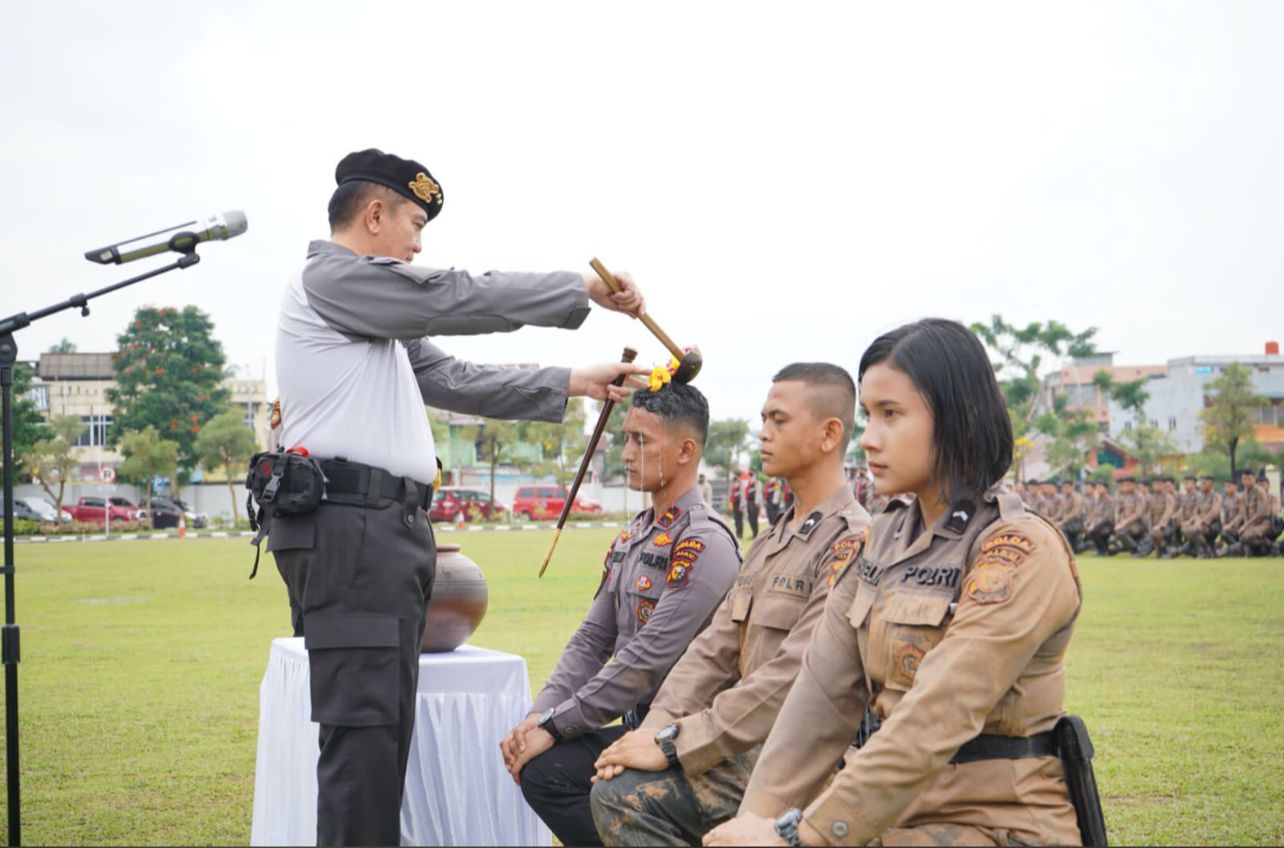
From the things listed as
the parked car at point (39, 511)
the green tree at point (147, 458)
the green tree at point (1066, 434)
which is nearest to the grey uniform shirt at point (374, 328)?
the parked car at point (39, 511)

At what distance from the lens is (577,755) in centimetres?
379

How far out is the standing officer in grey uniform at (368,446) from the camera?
130 inches

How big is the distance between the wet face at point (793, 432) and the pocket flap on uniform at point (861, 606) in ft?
3.99

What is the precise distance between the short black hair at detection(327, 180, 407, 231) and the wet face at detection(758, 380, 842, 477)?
1311 mm

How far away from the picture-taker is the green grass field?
5367mm

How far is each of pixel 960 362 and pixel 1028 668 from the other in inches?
23.8

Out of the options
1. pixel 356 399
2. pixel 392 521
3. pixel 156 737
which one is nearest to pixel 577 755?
pixel 392 521

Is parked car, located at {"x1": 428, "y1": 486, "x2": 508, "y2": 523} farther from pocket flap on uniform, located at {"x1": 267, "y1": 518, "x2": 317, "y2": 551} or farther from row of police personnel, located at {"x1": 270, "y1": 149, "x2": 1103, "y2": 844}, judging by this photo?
pocket flap on uniform, located at {"x1": 267, "y1": 518, "x2": 317, "y2": 551}

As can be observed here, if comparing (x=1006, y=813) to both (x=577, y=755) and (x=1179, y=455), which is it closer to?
(x=577, y=755)

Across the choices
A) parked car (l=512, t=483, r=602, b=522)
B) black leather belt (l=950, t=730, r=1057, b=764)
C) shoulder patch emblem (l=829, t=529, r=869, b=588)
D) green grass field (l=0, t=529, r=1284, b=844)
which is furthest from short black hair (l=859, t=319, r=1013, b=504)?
parked car (l=512, t=483, r=602, b=522)

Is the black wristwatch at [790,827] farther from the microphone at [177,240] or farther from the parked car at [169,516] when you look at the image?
the parked car at [169,516]

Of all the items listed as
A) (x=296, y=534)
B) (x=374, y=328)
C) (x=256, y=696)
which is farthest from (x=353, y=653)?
(x=256, y=696)

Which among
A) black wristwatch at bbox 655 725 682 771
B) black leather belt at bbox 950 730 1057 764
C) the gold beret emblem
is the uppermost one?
the gold beret emblem

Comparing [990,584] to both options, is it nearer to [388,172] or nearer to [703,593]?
[703,593]
